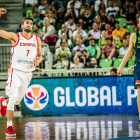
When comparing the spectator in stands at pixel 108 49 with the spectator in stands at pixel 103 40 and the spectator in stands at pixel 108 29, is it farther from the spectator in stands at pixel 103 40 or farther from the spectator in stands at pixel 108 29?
the spectator in stands at pixel 108 29

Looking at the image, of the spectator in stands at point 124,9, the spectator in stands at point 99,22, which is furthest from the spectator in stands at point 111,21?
the spectator in stands at point 124,9

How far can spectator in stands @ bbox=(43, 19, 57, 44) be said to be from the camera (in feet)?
49.9

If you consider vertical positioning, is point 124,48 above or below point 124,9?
below

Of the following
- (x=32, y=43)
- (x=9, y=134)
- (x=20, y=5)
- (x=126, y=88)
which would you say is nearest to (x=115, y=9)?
(x=20, y=5)

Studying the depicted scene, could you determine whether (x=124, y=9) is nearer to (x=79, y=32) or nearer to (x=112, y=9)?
(x=112, y=9)

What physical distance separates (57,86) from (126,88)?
1879 millimetres

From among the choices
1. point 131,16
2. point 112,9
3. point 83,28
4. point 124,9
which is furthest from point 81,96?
point 124,9

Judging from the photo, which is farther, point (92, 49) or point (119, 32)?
point (119, 32)

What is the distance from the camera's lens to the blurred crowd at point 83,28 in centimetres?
1394

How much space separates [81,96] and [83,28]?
17.9 feet

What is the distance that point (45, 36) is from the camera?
49.9ft

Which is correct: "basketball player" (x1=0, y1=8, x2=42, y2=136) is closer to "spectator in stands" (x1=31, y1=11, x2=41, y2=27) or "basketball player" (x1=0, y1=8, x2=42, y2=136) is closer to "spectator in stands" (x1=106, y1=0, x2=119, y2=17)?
"spectator in stands" (x1=31, y1=11, x2=41, y2=27)

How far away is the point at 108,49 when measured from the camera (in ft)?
45.9

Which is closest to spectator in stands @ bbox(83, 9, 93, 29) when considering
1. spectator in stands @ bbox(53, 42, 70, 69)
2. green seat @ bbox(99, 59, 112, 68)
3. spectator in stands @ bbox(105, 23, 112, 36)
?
spectator in stands @ bbox(105, 23, 112, 36)
